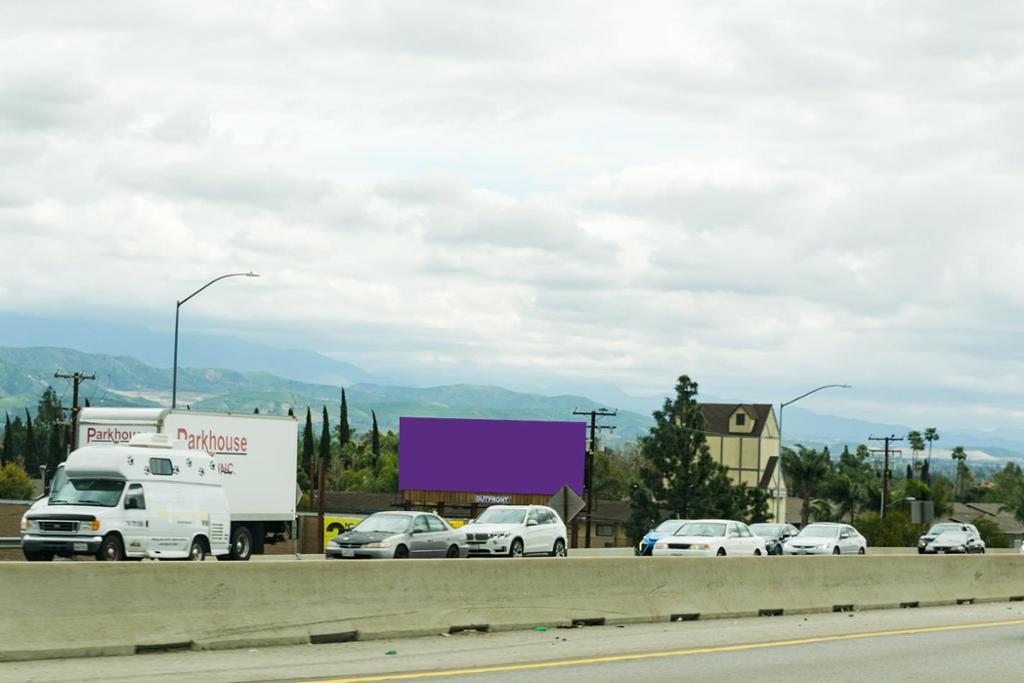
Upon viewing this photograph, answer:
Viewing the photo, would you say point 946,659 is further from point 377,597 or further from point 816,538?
point 816,538

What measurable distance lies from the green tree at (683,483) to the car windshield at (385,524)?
6474 centimetres

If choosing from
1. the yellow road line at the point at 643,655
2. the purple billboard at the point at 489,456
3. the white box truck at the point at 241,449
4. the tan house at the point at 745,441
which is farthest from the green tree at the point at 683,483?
the yellow road line at the point at 643,655

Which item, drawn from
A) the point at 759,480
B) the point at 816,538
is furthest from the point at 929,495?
the point at 816,538

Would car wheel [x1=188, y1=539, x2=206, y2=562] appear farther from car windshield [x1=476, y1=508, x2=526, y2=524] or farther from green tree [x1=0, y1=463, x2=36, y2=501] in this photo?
green tree [x1=0, y1=463, x2=36, y2=501]

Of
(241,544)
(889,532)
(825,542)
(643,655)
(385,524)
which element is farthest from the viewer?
(889,532)

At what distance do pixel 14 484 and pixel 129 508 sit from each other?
355 feet

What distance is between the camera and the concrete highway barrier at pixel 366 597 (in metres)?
13.8

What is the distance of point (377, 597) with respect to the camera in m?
16.6

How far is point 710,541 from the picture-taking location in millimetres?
38062

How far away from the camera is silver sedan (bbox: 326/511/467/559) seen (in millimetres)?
32062

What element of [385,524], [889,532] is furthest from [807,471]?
[385,524]

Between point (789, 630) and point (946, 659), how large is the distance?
12.9ft

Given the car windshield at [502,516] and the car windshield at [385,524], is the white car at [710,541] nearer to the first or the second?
the car windshield at [502,516]

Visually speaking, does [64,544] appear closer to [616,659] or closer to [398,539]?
[398,539]
